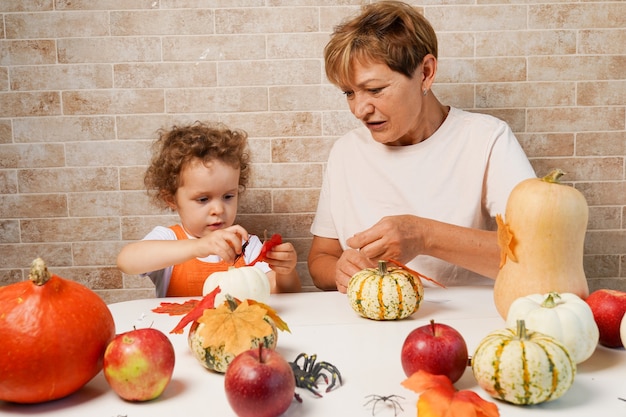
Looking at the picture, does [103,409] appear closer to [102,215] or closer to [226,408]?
[226,408]

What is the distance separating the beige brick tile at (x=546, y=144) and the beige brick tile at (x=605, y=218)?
26 centimetres

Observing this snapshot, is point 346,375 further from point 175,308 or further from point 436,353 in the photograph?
point 175,308

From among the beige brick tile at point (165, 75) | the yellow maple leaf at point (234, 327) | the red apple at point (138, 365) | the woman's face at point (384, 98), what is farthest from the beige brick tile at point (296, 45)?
the red apple at point (138, 365)

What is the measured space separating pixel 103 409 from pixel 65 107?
1743 mm

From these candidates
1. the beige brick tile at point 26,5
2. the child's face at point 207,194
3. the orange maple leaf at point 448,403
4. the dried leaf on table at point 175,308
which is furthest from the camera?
the beige brick tile at point 26,5

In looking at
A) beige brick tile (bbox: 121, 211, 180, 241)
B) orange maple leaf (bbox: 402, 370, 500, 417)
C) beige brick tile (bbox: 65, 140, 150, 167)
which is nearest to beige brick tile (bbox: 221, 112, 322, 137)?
beige brick tile (bbox: 65, 140, 150, 167)

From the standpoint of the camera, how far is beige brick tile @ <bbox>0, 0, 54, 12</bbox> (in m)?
2.40

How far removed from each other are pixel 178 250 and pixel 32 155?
102 cm

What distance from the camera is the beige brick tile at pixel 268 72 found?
8.00 feet

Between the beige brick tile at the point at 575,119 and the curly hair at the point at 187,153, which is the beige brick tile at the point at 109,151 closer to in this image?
the curly hair at the point at 187,153

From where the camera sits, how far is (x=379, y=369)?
112cm

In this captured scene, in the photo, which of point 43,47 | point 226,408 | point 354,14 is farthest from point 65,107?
point 226,408

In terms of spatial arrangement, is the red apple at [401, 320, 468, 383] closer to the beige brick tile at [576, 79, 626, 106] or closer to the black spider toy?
the black spider toy

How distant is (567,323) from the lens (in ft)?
3.51
